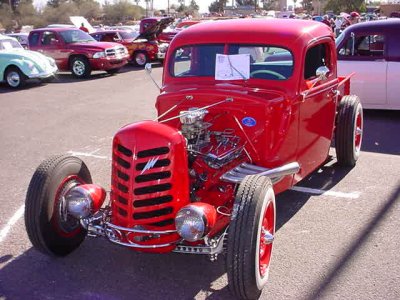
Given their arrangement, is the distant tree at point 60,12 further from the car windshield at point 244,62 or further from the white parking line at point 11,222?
the car windshield at point 244,62

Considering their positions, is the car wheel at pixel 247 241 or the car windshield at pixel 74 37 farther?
the car windshield at pixel 74 37

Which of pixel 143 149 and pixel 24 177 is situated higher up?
pixel 143 149

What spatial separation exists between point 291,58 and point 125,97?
307 inches

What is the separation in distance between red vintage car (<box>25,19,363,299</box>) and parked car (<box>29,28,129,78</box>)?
446 inches

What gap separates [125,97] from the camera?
11.9 meters

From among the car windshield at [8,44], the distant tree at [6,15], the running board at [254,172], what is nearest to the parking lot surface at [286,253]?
the running board at [254,172]

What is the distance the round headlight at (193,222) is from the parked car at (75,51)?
13.4 m

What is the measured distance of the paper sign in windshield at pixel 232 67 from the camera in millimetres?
4504

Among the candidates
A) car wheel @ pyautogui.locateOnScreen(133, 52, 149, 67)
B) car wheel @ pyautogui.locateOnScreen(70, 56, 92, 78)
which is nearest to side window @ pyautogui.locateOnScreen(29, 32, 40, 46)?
car wheel @ pyautogui.locateOnScreen(70, 56, 92, 78)

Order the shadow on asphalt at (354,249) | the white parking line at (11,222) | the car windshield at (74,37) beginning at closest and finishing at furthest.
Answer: the shadow on asphalt at (354,249), the white parking line at (11,222), the car windshield at (74,37)

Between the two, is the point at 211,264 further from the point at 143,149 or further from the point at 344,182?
the point at 344,182

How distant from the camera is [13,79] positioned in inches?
548

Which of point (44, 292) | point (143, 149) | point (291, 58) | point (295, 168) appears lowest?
Answer: point (44, 292)

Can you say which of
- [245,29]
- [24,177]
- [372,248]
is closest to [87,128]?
[24,177]
